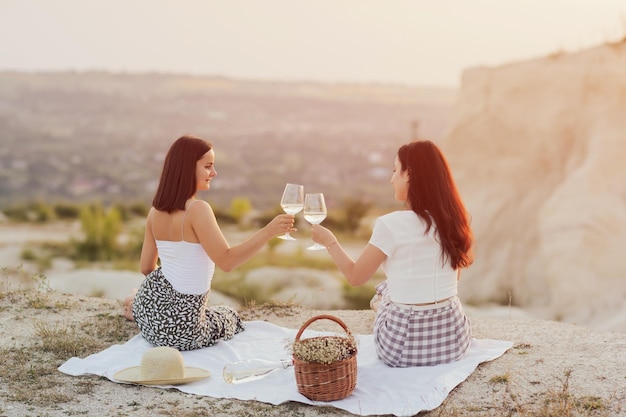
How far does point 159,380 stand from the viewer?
4387 millimetres

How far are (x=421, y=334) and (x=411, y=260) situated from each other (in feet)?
1.57

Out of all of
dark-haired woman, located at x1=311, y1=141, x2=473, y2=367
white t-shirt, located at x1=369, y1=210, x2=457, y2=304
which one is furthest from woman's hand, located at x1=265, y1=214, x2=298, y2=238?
white t-shirt, located at x1=369, y1=210, x2=457, y2=304

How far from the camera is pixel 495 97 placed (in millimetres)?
12625

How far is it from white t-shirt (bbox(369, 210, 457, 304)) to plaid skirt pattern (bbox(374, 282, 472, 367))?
0.27 feet

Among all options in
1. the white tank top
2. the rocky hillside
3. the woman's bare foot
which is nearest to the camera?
the white tank top

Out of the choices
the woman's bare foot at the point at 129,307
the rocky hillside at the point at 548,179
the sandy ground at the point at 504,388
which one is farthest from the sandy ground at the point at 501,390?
the rocky hillside at the point at 548,179

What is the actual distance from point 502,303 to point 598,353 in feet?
22.9

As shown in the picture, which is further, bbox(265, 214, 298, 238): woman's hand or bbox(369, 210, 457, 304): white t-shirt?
bbox(265, 214, 298, 238): woman's hand

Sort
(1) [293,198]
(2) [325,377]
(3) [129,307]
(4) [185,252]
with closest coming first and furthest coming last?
1. (2) [325,377]
2. (1) [293,198]
3. (4) [185,252]
4. (3) [129,307]

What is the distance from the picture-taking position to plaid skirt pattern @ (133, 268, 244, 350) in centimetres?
492

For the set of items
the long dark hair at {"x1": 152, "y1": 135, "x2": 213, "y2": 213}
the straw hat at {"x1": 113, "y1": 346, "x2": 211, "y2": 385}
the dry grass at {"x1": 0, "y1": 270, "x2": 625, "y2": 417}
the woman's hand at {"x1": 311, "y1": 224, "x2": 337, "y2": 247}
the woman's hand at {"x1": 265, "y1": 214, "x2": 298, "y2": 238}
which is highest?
the long dark hair at {"x1": 152, "y1": 135, "x2": 213, "y2": 213}

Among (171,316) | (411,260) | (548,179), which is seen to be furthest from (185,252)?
(548,179)

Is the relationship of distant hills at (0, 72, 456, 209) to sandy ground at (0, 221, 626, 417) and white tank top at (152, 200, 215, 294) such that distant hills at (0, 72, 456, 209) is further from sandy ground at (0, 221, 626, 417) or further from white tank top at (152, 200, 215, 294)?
white tank top at (152, 200, 215, 294)

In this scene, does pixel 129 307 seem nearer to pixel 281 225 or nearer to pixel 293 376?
pixel 293 376
